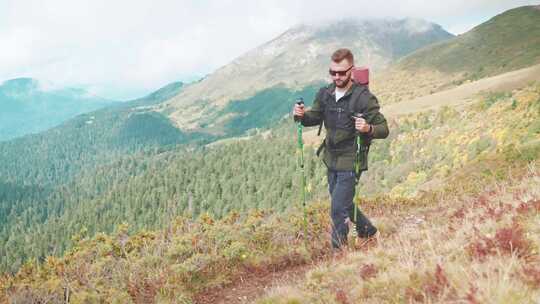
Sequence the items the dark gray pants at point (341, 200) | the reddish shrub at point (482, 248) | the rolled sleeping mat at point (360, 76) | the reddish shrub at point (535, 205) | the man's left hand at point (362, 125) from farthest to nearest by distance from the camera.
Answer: the dark gray pants at point (341, 200) < the rolled sleeping mat at point (360, 76) < the man's left hand at point (362, 125) < the reddish shrub at point (535, 205) < the reddish shrub at point (482, 248)

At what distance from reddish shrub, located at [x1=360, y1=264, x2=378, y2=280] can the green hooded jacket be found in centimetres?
212

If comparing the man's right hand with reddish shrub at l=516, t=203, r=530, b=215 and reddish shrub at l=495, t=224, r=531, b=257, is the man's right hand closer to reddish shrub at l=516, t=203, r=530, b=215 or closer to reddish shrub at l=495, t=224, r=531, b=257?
reddish shrub at l=516, t=203, r=530, b=215

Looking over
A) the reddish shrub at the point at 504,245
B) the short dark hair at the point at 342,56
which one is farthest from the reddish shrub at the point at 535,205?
the short dark hair at the point at 342,56

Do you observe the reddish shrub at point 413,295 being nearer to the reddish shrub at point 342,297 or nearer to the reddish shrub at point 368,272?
the reddish shrub at point 342,297

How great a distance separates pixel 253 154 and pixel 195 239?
155409 millimetres

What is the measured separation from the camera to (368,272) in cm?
568

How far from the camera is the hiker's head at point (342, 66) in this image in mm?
7141

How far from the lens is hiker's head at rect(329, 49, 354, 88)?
281 inches

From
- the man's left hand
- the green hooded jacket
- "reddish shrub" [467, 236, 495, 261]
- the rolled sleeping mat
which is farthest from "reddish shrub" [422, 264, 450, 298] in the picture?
the rolled sleeping mat

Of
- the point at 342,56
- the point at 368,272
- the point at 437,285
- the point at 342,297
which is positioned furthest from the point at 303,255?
the point at 437,285

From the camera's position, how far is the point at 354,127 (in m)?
7.38

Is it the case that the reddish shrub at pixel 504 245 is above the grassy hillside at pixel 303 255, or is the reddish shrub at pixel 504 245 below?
above

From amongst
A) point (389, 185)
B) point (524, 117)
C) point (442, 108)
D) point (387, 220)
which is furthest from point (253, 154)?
point (387, 220)

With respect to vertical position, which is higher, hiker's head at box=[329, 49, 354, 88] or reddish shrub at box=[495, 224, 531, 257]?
hiker's head at box=[329, 49, 354, 88]
